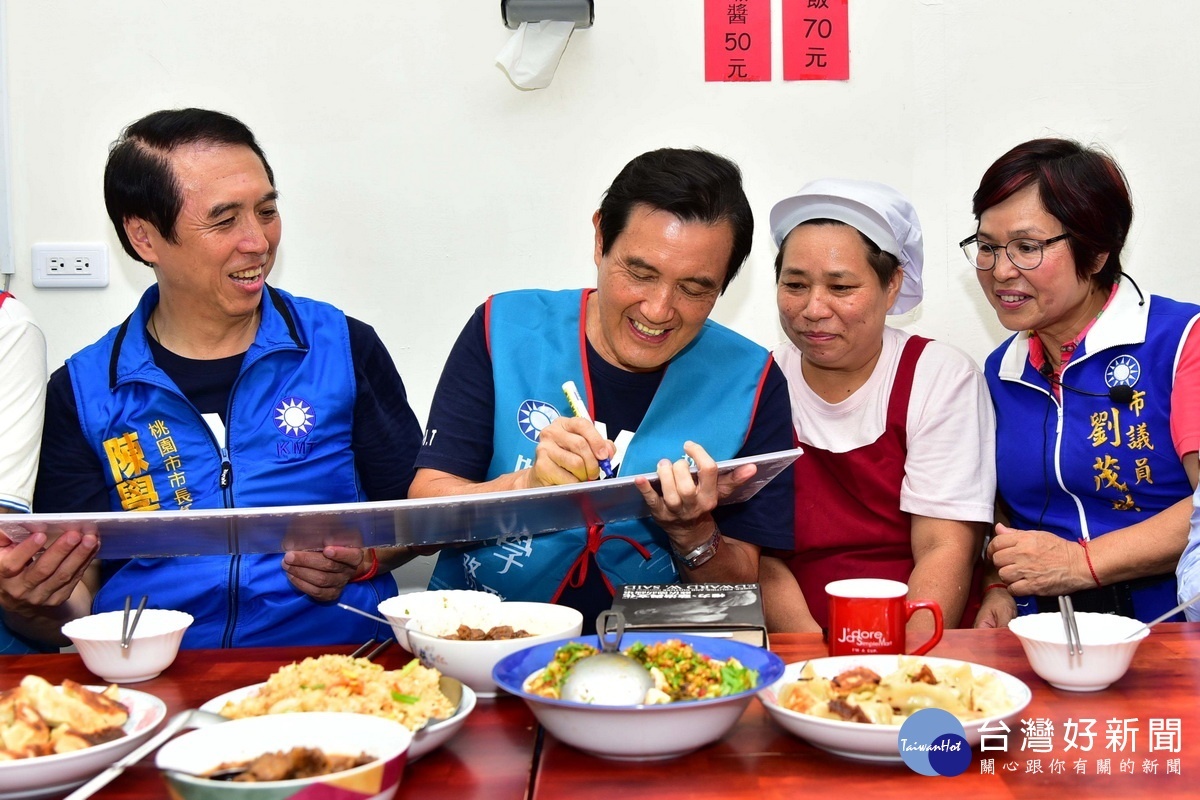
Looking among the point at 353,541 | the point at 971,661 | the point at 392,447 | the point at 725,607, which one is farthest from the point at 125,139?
the point at 971,661

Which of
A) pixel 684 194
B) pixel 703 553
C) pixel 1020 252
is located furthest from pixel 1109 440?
pixel 684 194

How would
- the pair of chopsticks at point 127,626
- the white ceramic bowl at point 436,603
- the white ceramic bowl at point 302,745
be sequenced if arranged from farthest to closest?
the white ceramic bowl at point 436,603 < the pair of chopsticks at point 127,626 < the white ceramic bowl at point 302,745

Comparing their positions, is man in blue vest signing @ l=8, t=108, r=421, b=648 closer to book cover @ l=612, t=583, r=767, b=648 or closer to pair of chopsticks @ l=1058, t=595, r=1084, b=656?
book cover @ l=612, t=583, r=767, b=648

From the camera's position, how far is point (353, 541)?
1.66m

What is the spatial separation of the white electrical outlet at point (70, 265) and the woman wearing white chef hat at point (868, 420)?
1.77 metres

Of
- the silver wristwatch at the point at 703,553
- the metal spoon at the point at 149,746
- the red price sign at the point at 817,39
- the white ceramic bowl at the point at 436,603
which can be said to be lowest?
the silver wristwatch at the point at 703,553

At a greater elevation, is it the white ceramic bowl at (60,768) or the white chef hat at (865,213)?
A: the white chef hat at (865,213)

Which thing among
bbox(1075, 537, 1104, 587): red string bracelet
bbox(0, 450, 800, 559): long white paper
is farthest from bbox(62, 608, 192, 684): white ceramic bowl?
bbox(1075, 537, 1104, 587): red string bracelet

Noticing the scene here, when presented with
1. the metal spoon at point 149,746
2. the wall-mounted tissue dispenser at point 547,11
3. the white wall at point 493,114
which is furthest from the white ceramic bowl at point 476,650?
the wall-mounted tissue dispenser at point 547,11

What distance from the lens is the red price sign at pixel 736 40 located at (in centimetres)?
273

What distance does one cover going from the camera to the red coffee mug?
1344mm

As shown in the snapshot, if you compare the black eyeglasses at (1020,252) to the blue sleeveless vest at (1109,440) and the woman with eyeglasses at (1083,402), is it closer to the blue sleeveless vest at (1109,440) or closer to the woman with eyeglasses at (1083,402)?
the woman with eyeglasses at (1083,402)

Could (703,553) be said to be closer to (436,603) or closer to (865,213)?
(436,603)

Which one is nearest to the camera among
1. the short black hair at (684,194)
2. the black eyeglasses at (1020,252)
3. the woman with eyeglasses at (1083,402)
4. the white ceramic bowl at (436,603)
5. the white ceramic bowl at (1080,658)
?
the white ceramic bowl at (1080,658)
